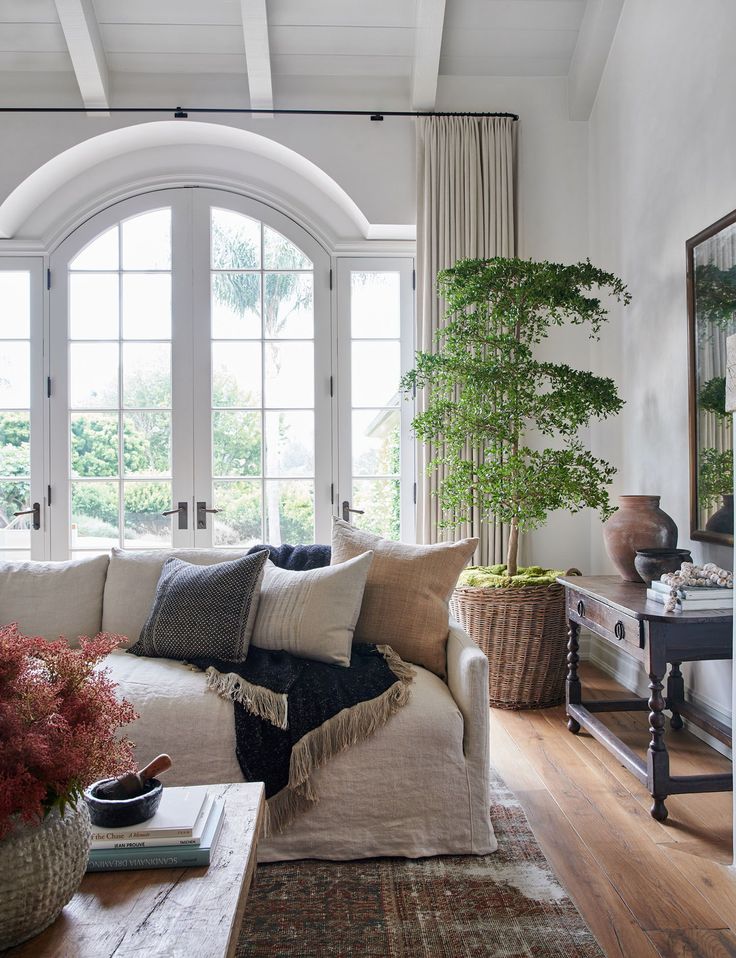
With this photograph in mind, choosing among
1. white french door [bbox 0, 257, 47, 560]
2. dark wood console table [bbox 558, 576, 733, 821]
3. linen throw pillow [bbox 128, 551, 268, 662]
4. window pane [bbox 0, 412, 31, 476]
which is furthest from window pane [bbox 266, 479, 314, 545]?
dark wood console table [bbox 558, 576, 733, 821]

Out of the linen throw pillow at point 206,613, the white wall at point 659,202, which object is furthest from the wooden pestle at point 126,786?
the white wall at point 659,202

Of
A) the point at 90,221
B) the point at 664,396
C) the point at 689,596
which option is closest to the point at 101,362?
the point at 90,221

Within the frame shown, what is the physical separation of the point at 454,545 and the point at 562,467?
98cm

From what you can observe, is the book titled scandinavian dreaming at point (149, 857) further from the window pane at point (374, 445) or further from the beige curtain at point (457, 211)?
the window pane at point (374, 445)

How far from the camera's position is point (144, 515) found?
445cm

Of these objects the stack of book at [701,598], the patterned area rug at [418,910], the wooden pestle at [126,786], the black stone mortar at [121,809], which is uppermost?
the stack of book at [701,598]

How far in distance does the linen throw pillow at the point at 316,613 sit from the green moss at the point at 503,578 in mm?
1046

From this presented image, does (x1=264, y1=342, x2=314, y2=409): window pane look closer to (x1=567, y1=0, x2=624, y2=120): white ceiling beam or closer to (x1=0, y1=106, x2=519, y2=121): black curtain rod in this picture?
(x1=0, y1=106, x2=519, y2=121): black curtain rod

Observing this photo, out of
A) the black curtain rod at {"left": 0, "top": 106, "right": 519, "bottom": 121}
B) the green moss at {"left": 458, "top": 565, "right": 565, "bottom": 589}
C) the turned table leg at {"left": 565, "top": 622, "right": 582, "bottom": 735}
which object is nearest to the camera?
the turned table leg at {"left": 565, "top": 622, "right": 582, "bottom": 735}

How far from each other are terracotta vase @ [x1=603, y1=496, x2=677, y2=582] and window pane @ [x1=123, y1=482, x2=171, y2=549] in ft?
8.12

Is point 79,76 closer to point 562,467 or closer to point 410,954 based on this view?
point 562,467

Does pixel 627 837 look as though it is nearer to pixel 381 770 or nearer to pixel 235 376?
pixel 381 770

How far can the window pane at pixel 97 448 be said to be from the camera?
4.45 metres

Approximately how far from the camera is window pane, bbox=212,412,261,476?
14.7 feet
